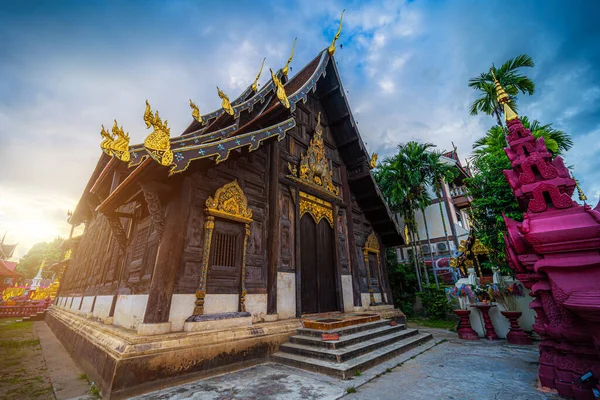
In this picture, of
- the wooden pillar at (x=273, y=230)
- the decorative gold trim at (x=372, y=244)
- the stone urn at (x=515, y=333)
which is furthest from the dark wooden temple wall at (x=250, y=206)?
the stone urn at (x=515, y=333)

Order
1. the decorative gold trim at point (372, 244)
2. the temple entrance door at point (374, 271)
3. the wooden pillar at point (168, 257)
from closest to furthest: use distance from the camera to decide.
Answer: the wooden pillar at point (168, 257) < the temple entrance door at point (374, 271) < the decorative gold trim at point (372, 244)

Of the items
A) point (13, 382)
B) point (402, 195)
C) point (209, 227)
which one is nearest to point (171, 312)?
point (209, 227)

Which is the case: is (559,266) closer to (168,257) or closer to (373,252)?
(168,257)

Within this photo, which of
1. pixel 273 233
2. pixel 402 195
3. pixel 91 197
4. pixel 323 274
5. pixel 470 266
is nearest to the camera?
pixel 273 233

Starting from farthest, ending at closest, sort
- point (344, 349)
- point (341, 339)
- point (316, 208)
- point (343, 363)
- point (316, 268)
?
point (316, 208) < point (316, 268) < point (341, 339) < point (344, 349) < point (343, 363)

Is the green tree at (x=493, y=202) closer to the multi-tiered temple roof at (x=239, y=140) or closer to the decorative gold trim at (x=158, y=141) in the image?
the multi-tiered temple roof at (x=239, y=140)

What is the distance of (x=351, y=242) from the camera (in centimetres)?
950

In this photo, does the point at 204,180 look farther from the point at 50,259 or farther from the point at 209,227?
the point at 50,259

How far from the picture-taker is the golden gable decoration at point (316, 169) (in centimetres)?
838

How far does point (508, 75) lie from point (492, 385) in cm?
1531

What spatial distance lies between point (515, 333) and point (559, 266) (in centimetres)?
527

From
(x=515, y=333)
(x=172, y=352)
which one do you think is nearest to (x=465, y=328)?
(x=515, y=333)

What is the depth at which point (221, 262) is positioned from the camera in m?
5.53

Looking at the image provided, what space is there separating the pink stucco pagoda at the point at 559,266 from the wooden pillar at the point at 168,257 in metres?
5.50
